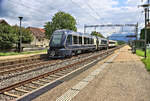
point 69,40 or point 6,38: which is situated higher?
point 6,38

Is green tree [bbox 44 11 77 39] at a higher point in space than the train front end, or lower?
higher

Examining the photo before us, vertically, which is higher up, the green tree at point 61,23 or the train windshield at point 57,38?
the green tree at point 61,23

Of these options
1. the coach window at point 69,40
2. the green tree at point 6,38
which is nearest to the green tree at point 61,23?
the green tree at point 6,38

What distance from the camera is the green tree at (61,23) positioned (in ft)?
150

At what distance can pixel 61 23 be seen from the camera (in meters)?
46.1

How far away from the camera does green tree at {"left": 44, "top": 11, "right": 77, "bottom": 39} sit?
45594 millimetres

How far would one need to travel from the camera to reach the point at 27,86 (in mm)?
5797

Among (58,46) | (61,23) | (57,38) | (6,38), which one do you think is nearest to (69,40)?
(57,38)

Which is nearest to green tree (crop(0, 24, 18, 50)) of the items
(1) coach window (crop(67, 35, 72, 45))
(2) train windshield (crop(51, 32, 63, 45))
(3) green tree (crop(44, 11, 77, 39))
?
(2) train windshield (crop(51, 32, 63, 45))

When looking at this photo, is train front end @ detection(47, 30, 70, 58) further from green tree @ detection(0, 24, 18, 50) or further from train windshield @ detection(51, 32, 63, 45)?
green tree @ detection(0, 24, 18, 50)

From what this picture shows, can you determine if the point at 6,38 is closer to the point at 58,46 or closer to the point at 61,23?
the point at 58,46

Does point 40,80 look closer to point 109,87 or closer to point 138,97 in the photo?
point 109,87

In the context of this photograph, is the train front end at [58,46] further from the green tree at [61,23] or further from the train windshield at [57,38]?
the green tree at [61,23]

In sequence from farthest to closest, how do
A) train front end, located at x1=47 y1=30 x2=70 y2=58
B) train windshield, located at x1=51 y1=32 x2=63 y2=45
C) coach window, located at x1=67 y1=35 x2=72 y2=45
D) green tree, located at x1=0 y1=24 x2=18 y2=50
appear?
green tree, located at x1=0 y1=24 x2=18 y2=50 → coach window, located at x1=67 y1=35 x2=72 y2=45 → train windshield, located at x1=51 y1=32 x2=63 y2=45 → train front end, located at x1=47 y1=30 x2=70 y2=58
